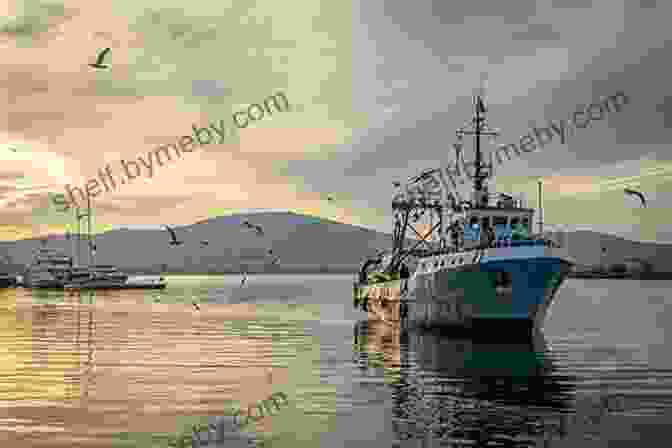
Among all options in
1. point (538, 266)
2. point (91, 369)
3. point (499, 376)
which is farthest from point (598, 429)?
point (538, 266)

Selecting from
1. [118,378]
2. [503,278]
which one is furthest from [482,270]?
[118,378]

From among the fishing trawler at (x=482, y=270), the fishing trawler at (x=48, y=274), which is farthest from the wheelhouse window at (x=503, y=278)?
the fishing trawler at (x=48, y=274)

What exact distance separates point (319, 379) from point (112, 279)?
152m

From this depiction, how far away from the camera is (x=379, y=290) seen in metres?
78.3

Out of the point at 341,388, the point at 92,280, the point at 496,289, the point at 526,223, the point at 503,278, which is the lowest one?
the point at 341,388

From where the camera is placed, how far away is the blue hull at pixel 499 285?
50.6 meters

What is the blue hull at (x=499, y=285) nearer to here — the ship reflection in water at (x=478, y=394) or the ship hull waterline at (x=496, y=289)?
the ship hull waterline at (x=496, y=289)

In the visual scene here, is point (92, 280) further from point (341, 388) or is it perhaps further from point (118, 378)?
point (341, 388)

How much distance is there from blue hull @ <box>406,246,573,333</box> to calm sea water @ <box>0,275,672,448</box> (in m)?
1.49

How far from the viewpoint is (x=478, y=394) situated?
27734mm

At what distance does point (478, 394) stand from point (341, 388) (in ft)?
15.3

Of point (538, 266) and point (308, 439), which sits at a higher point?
point (538, 266)

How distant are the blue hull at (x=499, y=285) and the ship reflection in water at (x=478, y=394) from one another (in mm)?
3278

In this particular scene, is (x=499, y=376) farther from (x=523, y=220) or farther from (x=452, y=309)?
(x=523, y=220)
